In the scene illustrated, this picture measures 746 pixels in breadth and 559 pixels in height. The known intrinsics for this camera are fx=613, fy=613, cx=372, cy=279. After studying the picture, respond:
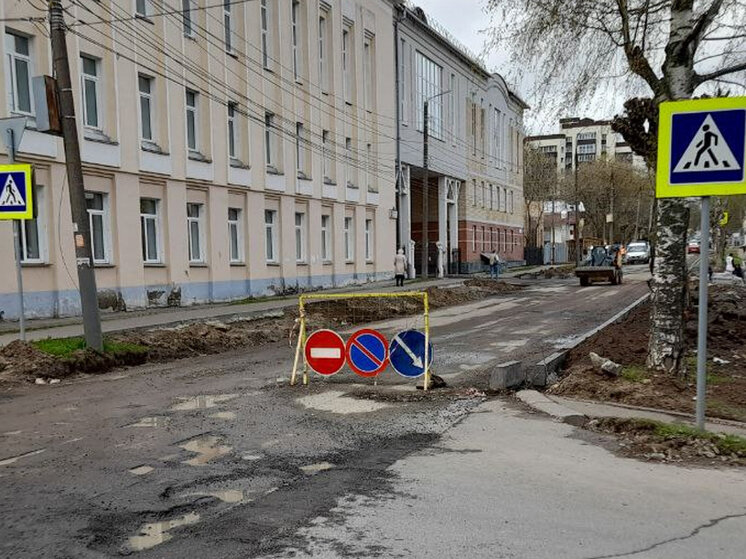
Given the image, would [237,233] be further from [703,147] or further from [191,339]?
[703,147]

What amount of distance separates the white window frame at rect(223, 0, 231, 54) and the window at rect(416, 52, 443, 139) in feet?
55.7

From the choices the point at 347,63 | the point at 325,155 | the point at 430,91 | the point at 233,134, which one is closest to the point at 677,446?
the point at 233,134

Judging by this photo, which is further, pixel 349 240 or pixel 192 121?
pixel 349 240

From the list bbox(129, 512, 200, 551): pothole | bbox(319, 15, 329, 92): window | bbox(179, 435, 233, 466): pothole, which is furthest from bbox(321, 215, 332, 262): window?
bbox(129, 512, 200, 551): pothole

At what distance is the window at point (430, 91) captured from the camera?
127ft

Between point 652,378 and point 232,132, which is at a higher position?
point 232,132

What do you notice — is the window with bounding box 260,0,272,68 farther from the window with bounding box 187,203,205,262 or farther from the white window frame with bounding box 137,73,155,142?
the window with bounding box 187,203,205,262

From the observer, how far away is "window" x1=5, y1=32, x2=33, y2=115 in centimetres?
1506

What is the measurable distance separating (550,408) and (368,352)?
2.54 m

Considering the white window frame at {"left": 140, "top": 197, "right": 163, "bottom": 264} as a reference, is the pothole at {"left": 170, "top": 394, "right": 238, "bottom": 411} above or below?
below

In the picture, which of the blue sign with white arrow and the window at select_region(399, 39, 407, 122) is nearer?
the blue sign with white arrow

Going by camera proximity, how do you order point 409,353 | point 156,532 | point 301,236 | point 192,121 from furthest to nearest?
point 301,236
point 192,121
point 409,353
point 156,532

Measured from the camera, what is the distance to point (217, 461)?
17.8 ft

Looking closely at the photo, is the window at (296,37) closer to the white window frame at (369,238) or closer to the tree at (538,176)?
the white window frame at (369,238)
